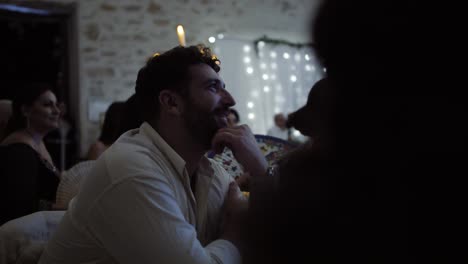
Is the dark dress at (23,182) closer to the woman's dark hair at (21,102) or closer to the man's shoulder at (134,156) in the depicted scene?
the woman's dark hair at (21,102)

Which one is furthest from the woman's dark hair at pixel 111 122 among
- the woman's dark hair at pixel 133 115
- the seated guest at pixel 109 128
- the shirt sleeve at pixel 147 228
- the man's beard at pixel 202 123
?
the shirt sleeve at pixel 147 228

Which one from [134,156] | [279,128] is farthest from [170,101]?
[279,128]

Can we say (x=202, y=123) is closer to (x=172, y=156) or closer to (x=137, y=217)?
(x=172, y=156)

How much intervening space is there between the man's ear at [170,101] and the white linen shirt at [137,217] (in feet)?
0.68

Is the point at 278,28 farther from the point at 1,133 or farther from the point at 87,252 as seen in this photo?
the point at 87,252

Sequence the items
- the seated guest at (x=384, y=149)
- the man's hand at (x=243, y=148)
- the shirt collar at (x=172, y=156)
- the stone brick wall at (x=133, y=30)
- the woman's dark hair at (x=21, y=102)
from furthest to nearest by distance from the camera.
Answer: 1. the stone brick wall at (x=133, y=30)
2. the woman's dark hair at (x=21, y=102)
3. the man's hand at (x=243, y=148)
4. the shirt collar at (x=172, y=156)
5. the seated guest at (x=384, y=149)

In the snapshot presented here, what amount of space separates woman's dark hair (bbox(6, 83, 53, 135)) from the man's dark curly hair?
1.52 m

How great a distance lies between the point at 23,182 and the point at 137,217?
1.46 m

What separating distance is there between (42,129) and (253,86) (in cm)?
373

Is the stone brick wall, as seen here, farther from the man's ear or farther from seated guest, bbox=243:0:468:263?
seated guest, bbox=243:0:468:263

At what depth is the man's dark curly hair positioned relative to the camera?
1542 millimetres

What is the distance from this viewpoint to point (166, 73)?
1.56 m

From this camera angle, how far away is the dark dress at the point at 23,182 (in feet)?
7.29

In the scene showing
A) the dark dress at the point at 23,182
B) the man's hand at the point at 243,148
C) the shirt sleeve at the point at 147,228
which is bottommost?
the dark dress at the point at 23,182
